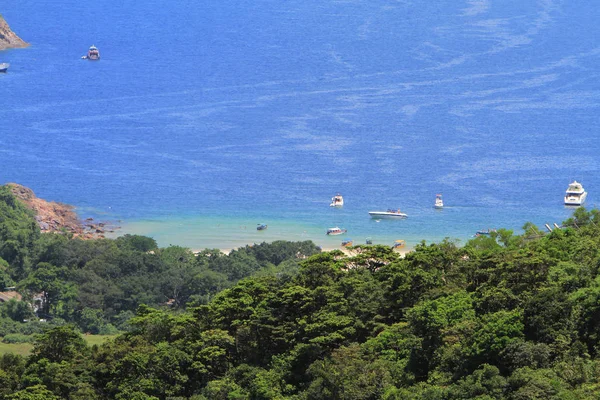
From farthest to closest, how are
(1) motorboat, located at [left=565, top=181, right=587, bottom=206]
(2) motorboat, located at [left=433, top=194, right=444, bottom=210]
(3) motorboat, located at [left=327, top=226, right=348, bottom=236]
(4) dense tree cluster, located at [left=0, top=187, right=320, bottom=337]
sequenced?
(2) motorboat, located at [left=433, top=194, right=444, bottom=210] → (1) motorboat, located at [left=565, top=181, right=587, bottom=206] → (3) motorboat, located at [left=327, top=226, right=348, bottom=236] → (4) dense tree cluster, located at [left=0, top=187, right=320, bottom=337]

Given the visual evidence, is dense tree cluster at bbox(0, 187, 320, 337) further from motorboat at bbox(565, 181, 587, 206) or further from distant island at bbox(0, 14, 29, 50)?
distant island at bbox(0, 14, 29, 50)

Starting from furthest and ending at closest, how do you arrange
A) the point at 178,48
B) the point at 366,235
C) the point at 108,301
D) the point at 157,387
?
the point at 178,48 → the point at 366,235 → the point at 108,301 → the point at 157,387

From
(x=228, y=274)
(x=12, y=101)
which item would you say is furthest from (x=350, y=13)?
(x=228, y=274)

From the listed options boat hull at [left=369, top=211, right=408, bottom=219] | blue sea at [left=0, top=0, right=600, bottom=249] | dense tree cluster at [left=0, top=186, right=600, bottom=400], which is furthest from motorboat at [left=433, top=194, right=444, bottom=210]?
dense tree cluster at [left=0, top=186, right=600, bottom=400]

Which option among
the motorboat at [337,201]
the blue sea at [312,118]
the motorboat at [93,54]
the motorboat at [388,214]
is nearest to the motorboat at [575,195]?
the blue sea at [312,118]

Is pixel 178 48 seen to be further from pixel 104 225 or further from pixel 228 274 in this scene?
pixel 228 274

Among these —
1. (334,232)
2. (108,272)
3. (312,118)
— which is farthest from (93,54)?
(108,272)

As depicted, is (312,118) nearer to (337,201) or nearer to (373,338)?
(337,201)
